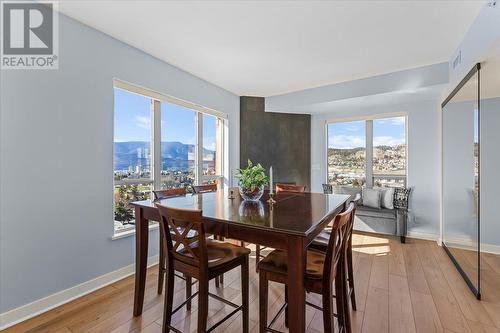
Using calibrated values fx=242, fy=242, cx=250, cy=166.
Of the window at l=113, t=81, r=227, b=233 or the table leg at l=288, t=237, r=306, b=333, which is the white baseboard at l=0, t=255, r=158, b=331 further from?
the table leg at l=288, t=237, r=306, b=333

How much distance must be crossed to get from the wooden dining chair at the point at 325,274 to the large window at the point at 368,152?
3264mm

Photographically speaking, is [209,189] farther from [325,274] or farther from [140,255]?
[325,274]

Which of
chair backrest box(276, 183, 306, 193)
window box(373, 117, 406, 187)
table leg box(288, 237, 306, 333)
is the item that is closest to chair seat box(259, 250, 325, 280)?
table leg box(288, 237, 306, 333)

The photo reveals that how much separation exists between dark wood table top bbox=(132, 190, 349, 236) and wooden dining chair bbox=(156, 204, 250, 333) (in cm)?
16

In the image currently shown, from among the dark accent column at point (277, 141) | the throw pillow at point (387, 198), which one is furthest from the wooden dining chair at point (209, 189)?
the throw pillow at point (387, 198)

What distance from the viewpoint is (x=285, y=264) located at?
4.87ft

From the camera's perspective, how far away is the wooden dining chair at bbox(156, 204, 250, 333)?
4.64 ft

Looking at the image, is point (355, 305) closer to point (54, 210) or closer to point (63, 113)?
point (54, 210)

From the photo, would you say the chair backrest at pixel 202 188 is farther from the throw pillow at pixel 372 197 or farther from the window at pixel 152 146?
the throw pillow at pixel 372 197

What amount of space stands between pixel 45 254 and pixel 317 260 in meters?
2.19

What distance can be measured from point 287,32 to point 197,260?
2.24 metres

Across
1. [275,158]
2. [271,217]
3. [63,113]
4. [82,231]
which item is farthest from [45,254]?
[275,158]

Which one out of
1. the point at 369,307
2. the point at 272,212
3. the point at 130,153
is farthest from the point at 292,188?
the point at 130,153

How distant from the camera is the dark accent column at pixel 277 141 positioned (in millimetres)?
4664
